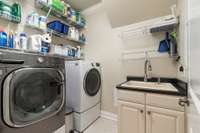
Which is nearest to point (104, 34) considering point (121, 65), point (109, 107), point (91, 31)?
point (91, 31)

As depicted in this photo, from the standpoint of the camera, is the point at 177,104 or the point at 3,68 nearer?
the point at 3,68

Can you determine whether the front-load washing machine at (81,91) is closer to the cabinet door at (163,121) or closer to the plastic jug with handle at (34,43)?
the plastic jug with handle at (34,43)

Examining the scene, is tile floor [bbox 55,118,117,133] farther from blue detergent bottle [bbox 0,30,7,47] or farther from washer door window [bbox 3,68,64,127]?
blue detergent bottle [bbox 0,30,7,47]

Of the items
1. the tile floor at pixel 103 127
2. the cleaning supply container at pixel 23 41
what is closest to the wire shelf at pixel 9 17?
the cleaning supply container at pixel 23 41

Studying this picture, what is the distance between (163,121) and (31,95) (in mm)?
1370

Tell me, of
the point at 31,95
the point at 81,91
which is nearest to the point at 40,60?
the point at 31,95

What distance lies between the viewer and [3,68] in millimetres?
882

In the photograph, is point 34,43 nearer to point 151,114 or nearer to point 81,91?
point 81,91

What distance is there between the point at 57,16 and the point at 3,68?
182 cm

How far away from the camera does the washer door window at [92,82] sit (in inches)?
82.0

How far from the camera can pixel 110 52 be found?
254cm

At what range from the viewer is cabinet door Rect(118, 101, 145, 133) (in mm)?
1391

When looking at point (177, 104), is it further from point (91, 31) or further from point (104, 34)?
point (91, 31)

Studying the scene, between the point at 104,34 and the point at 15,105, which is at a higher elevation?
the point at 104,34
